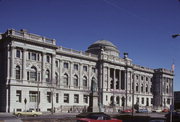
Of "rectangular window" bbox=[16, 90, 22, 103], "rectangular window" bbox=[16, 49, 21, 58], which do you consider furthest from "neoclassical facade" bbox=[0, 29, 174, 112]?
"rectangular window" bbox=[16, 49, 21, 58]

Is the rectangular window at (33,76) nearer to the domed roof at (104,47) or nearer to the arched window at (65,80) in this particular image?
the arched window at (65,80)

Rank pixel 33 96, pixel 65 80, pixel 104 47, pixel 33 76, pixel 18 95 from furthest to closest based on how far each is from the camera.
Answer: pixel 104 47 → pixel 65 80 → pixel 33 76 → pixel 33 96 → pixel 18 95

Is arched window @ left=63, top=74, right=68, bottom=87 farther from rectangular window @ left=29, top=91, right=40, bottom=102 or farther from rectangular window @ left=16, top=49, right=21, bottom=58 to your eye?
rectangular window @ left=16, top=49, right=21, bottom=58

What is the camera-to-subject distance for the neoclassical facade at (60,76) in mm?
56469

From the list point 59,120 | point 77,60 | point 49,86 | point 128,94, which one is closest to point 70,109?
point 49,86

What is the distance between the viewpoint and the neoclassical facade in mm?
56469

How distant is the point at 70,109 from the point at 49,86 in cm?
952

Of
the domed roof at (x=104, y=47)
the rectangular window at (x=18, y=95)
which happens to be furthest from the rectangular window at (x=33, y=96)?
the domed roof at (x=104, y=47)

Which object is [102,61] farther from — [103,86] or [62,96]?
[62,96]

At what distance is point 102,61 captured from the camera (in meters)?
81.2

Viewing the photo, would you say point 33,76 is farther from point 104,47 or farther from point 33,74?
point 104,47

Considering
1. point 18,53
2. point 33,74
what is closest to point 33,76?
point 33,74

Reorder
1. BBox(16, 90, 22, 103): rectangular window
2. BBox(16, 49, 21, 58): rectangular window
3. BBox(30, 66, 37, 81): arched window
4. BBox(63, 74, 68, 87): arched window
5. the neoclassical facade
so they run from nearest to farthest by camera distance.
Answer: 1. BBox(16, 90, 22, 103): rectangular window
2. the neoclassical facade
3. BBox(16, 49, 21, 58): rectangular window
4. BBox(30, 66, 37, 81): arched window
5. BBox(63, 74, 68, 87): arched window

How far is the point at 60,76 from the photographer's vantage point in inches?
2741
